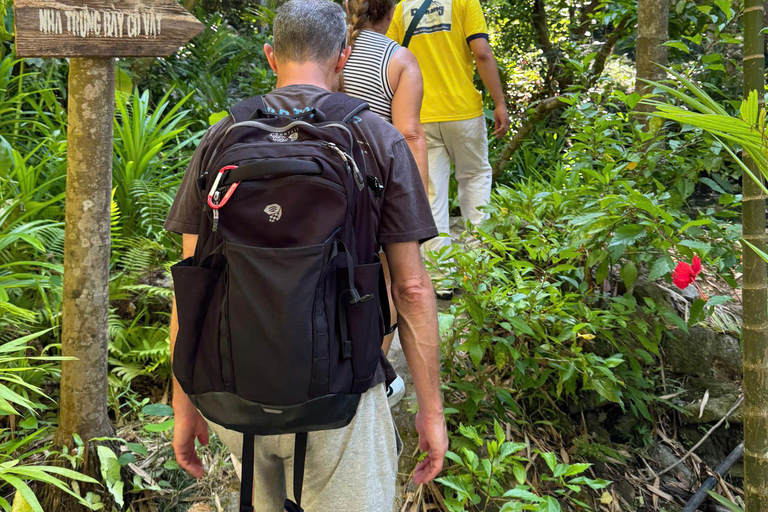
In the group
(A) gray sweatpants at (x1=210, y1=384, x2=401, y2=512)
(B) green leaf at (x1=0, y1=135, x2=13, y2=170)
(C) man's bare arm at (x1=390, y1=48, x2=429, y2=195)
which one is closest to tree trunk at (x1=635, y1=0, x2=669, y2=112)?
(C) man's bare arm at (x1=390, y1=48, x2=429, y2=195)

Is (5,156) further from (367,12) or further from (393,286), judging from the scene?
(393,286)

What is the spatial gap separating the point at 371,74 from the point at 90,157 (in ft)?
3.59

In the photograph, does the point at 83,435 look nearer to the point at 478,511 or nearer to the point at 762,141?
the point at 478,511

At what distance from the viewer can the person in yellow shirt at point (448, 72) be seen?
3654mm

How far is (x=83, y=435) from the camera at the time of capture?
2287 mm

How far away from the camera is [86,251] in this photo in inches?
87.4

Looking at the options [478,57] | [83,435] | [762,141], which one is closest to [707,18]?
[478,57]

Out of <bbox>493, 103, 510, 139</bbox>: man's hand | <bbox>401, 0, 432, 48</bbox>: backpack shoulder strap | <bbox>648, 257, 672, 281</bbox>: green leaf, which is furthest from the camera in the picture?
<bbox>493, 103, 510, 139</bbox>: man's hand

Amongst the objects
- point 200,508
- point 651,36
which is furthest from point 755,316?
point 651,36

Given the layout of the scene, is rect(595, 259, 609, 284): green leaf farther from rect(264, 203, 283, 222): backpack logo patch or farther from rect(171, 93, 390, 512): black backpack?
rect(264, 203, 283, 222): backpack logo patch

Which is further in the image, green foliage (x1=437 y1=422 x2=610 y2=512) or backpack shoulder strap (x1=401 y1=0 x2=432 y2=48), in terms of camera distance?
backpack shoulder strap (x1=401 y1=0 x2=432 y2=48)

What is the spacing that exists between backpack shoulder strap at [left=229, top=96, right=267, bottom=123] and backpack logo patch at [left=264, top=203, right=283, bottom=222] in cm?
27

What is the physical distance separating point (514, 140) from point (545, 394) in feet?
10.9

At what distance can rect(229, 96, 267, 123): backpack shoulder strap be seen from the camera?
1.40 m
